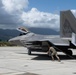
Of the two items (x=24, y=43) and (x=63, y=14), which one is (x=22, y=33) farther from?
(x=63, y=14)

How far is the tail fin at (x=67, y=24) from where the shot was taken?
2698cm

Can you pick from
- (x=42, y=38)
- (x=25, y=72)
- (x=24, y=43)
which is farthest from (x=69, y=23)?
(x=25, y=72)

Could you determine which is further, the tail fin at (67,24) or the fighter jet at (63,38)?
the tail fin at (67,24)

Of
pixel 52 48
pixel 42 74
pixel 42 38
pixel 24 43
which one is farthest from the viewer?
pixel 24 43

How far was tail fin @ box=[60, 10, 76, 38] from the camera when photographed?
27.0 m

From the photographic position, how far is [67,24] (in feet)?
92.1

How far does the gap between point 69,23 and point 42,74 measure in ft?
36.8

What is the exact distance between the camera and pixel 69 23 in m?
27.8

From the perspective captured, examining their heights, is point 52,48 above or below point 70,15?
below

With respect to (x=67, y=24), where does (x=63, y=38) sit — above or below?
below

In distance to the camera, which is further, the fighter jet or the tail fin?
the tail fin

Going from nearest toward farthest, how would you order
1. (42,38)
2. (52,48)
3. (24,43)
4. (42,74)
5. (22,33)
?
1. (42,74)
2. (52,48)
3. (42,38)
4. (24,43)
5. (22,33)

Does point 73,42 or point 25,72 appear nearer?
point 25,72

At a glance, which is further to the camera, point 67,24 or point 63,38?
point 67,24
